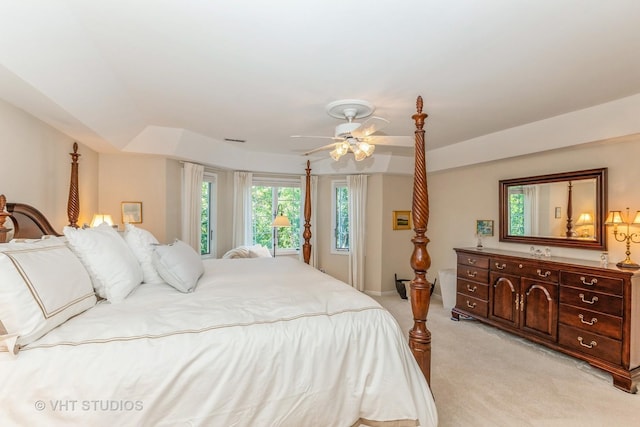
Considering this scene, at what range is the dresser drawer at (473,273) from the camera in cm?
377

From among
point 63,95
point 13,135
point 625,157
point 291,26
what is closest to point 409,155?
point 625,157

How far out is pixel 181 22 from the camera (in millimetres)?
1739

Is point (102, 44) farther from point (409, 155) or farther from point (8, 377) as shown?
point (409, 155)

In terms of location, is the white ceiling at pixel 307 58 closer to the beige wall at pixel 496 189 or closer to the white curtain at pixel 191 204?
the beige wall at pixel 496 189

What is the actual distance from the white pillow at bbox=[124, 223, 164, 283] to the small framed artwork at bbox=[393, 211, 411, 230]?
13.5 feet

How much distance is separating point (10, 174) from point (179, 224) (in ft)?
6.96

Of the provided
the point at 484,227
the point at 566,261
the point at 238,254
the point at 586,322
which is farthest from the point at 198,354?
the point at 484,227

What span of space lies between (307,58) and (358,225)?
11.9ft

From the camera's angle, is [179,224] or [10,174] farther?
[179,224]

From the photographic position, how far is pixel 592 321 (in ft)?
8.91

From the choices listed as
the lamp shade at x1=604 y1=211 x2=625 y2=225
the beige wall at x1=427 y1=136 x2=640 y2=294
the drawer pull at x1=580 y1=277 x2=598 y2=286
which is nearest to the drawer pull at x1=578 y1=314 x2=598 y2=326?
the drawer pull at x1=580 y1=277 x2=598 y2=286

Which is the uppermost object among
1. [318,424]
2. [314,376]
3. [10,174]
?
[10,174]

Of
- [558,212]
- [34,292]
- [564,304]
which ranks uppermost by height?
[558,212]

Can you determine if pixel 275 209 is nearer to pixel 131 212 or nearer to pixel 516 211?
pixel 131 212
